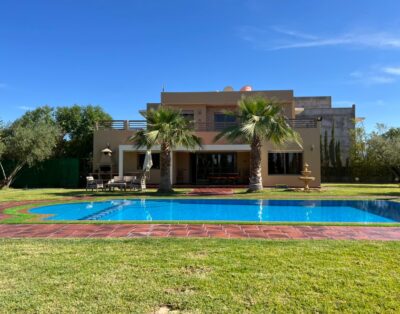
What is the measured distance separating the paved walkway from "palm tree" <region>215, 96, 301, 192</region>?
35.1ft

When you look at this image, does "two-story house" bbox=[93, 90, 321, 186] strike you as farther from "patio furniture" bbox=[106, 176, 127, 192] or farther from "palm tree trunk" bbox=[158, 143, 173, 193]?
"palm tree trunk" bbox=[158, 143, 173, 193]

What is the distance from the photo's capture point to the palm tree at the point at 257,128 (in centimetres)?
1889

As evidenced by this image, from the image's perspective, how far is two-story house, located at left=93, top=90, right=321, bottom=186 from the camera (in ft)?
79.4

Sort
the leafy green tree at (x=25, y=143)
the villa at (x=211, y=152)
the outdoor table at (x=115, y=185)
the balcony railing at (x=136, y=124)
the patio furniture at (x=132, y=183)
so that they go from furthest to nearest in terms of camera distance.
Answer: the balcony railing at (x=136, y=124) < the villa at (x=211, y=152) < the leafy green tree at (x=25, y=143) < the patio furniture at (x=132, y=183) < the outdoor table at (x=115, y=185)

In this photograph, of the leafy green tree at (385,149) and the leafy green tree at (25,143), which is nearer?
the leafy green tree at (25,143)

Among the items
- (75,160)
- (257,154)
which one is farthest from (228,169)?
(75,160)

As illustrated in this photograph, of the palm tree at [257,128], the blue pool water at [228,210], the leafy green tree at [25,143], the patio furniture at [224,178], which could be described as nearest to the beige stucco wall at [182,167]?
the patio furniture at [224,178]

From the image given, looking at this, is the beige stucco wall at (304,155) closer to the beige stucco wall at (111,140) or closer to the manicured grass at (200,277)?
the beige stucco wall at (111,140)

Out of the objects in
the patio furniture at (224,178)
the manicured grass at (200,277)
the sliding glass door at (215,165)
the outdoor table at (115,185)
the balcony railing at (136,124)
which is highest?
the balcony railing at (136,124)

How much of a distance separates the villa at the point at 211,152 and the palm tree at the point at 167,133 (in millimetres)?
3459

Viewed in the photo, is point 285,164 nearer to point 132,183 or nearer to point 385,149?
point 132,183

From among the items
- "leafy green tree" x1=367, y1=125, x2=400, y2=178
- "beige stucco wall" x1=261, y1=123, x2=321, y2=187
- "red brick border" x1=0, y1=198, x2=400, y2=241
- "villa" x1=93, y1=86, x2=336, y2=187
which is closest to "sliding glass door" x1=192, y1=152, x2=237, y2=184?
"villa" x1=93, y1=86, x2=336, y2=187

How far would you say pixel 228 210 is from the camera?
1352 centimetres

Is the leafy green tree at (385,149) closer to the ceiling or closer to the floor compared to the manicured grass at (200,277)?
closer to the ceiling
